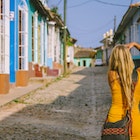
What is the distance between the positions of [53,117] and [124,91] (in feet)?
16.7

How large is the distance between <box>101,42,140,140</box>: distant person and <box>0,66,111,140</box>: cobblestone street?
3.08 m

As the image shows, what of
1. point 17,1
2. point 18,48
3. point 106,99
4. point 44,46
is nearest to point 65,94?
point 106,99

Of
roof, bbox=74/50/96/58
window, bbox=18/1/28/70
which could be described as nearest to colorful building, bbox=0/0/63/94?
window, bbox=18/1/28/70

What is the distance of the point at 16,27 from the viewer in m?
13.5

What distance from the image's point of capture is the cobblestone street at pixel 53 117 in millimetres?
6641

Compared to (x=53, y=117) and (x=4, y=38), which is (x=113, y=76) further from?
(x=4, y=38)

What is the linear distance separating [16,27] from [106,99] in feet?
13.9

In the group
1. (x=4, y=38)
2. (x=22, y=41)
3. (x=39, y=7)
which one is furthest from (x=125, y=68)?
(x=39, y=7)

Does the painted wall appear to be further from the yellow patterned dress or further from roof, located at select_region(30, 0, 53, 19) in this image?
the yellow patterned dress

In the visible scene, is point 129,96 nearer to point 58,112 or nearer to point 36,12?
point 58,112

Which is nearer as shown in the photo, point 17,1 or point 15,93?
point 15,93

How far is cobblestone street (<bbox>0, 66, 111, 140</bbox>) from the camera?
21.8 feet

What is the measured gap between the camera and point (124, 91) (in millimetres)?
3457

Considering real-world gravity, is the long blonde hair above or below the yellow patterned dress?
above
